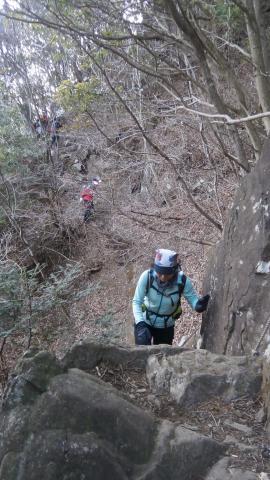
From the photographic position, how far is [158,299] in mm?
5316

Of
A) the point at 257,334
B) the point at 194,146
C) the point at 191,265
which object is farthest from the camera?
the point at 194,146

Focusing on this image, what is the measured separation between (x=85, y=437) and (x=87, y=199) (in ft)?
41.2

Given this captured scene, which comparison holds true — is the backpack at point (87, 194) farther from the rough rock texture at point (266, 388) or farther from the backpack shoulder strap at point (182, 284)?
the rough rock texture at point (266, 388)

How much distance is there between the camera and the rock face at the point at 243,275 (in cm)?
460

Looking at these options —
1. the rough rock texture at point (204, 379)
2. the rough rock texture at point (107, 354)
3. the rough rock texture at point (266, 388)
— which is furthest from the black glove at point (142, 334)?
the rough rock texture at point (266, 388)

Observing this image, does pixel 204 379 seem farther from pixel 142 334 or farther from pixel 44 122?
pixel 44 122

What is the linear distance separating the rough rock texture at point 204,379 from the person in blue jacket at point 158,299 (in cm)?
160

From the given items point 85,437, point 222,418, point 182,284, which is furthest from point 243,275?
point 85,437

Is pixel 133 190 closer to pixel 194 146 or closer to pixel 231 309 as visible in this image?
pixel 194 146

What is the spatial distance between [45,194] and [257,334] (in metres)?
11.6

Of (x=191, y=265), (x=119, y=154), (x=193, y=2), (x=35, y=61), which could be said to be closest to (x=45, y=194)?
(x=119, y=154)

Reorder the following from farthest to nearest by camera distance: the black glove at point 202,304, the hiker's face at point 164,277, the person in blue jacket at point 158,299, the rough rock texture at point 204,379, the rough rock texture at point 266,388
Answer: the black glove at point 202,304, the person in blue jacket at point 158,299, the hiker's face at point 164,277, the rough rock texture at point 204,379, the rough rock texture at point 266,388

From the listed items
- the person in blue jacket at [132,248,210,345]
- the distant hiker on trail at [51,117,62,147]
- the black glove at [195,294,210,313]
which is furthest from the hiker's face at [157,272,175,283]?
the distant hiker on trail at [51,117,62,147]

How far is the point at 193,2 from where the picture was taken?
7520 mm
